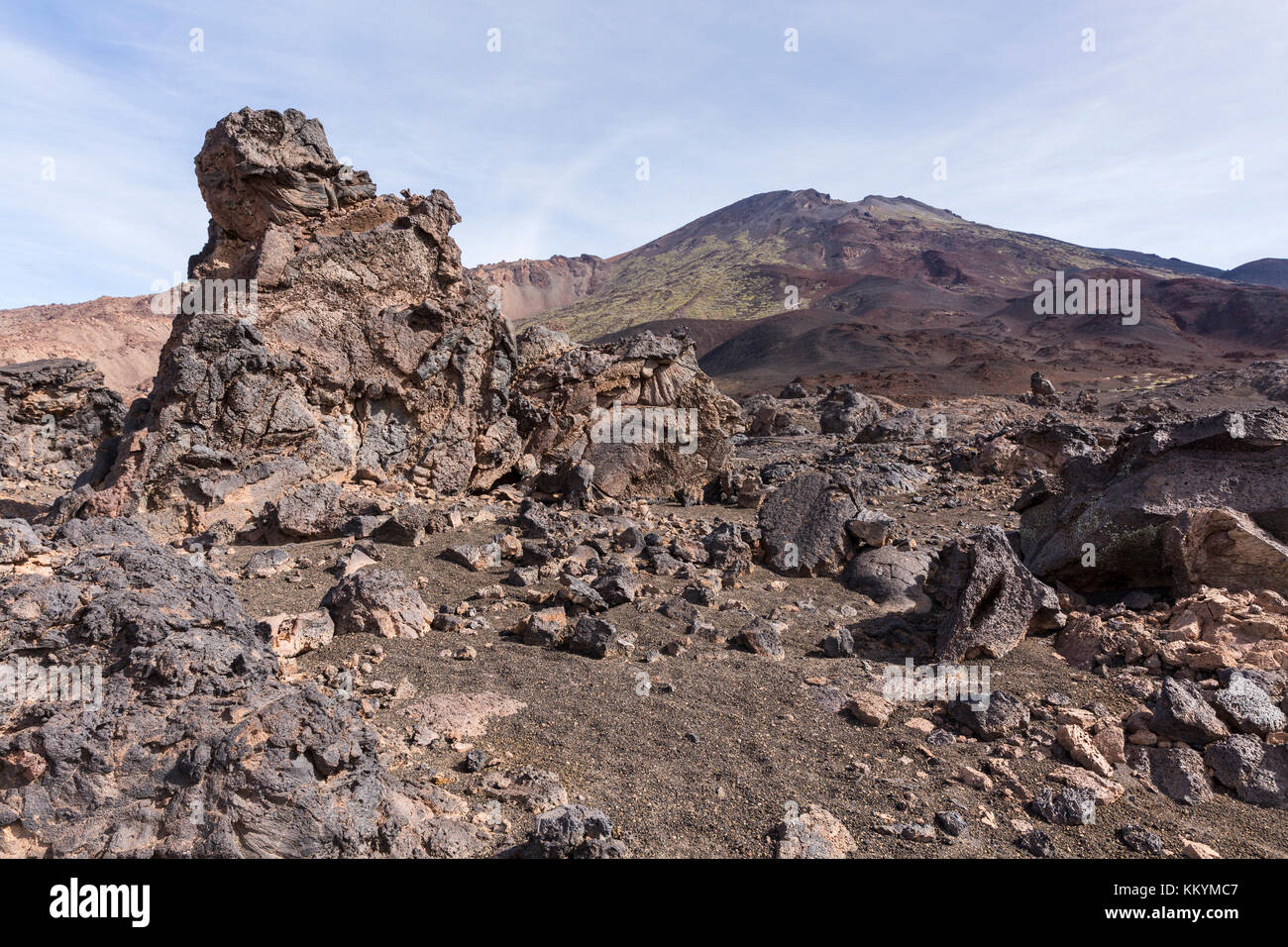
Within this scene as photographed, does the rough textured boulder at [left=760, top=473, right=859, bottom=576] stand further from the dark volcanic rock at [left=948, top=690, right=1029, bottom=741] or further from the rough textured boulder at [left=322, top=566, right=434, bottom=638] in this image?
the rough textured boulder at [left=322, top=566, right=434, bottom=638]

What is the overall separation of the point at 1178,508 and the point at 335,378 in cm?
795

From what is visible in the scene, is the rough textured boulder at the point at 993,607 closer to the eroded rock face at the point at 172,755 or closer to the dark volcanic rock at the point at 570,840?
the dark volcanic rock at the point at 570,840

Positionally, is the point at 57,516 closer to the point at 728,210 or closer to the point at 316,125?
the point at 316,125

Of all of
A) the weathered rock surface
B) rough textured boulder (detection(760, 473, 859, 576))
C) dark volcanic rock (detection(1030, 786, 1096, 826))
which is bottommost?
the weathered rock surface

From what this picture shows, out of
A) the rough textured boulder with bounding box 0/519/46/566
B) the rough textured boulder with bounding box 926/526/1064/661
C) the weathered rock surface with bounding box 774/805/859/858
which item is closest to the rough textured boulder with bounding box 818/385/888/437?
the rough textured boulder with bounding box 926/526/1064/661

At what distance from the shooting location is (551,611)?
4934mm

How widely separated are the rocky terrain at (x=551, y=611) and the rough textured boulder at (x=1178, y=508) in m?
0.03

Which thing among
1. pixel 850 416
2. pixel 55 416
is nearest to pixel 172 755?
pixel 55 416

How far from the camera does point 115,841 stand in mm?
2205

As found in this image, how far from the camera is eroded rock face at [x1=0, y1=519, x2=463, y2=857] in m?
2.25

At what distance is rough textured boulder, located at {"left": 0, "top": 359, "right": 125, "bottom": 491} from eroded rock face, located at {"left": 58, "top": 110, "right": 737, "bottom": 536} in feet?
17.8

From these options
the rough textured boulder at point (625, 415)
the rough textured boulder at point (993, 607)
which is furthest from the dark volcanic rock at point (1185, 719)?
the rough textured boulder at point (625, 415)
